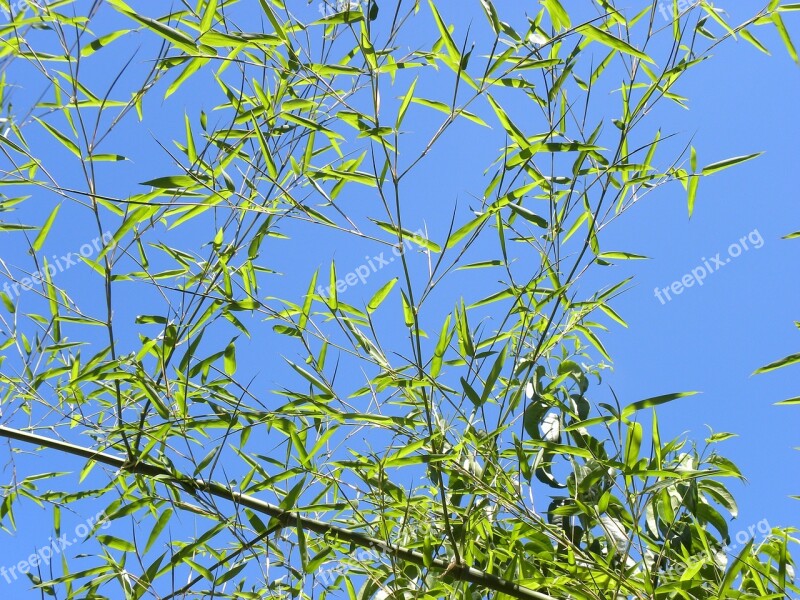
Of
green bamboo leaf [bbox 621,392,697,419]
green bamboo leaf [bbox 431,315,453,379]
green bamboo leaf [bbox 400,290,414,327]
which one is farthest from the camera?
green bamboo leaf [bbox 431,315,453,379]

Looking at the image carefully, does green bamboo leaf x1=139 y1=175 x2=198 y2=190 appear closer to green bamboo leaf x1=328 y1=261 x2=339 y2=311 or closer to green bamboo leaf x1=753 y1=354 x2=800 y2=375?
green bamboo leaf x1=328 y1=261 x2=339 y2=311

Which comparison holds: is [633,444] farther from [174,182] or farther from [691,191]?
[174,182]

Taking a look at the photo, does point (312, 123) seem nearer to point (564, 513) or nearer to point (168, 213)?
point (168, 213)

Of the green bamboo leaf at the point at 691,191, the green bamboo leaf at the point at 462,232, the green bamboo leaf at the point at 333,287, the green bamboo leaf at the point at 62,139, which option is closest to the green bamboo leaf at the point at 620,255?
the green bamboo leaf at the point at 691,191

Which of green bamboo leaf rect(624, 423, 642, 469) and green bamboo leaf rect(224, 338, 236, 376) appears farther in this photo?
green bamboo leaf rect(224, 338, 236, 376)

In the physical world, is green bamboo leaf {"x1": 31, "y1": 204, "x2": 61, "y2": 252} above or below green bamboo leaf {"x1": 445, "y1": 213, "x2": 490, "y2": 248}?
above

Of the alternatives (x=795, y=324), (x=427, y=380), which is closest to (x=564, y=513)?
(x=427, y=380)

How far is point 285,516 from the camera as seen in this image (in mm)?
1345

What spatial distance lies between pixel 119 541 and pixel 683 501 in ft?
3.61

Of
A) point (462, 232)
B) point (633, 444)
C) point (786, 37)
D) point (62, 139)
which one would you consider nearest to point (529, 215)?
point (462, 232)

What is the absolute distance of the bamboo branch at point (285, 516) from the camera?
4.22 feet

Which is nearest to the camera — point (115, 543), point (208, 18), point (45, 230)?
point (208, 18)

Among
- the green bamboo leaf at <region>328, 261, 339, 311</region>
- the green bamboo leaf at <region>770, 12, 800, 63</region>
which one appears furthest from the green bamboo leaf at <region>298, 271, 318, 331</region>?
the green bamboo leaf at <region>770, 12, 800, 63</region>

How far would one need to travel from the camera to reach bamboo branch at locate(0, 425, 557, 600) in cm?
129
